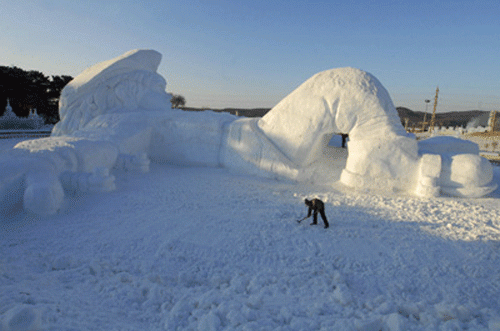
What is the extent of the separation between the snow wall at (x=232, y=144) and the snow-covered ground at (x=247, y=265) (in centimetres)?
48

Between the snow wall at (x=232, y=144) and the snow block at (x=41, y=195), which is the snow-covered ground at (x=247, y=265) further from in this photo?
the snow wall at (x=232, y=144)

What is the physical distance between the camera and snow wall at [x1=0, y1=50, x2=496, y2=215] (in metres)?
5.25

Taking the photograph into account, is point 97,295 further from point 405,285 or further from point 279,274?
point 405,285

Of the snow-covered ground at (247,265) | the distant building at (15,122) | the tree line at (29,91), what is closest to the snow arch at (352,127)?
the snow-covered ground at (247,265)

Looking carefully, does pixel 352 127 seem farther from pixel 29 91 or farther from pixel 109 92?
pixel 29 91

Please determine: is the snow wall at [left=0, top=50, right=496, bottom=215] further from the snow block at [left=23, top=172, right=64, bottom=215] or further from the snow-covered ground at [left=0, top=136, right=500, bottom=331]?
the snow-covered ground at [left=0, top=136, right=500, bottom=331]

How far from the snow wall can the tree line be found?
15.7m

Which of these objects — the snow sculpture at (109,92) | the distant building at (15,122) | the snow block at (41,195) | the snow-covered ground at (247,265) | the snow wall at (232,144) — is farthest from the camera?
the distant building at (15,122)

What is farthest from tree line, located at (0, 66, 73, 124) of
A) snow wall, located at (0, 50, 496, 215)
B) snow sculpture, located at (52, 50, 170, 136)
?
snow wall, located at (0, 50, 496, 215)

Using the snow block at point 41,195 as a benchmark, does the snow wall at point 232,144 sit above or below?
above

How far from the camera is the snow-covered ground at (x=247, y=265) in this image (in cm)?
238

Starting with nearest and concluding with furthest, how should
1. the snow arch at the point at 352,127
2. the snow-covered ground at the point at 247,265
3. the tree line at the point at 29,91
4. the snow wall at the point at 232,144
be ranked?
1. the snow-covered ground at the point at 247,265
2. the snow wall at the point at 232,144
3. the snow arch at the point at 352,127
4. the tree line at the point at 29,91

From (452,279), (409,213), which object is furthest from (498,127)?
(452,279)

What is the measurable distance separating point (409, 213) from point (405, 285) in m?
2.39
